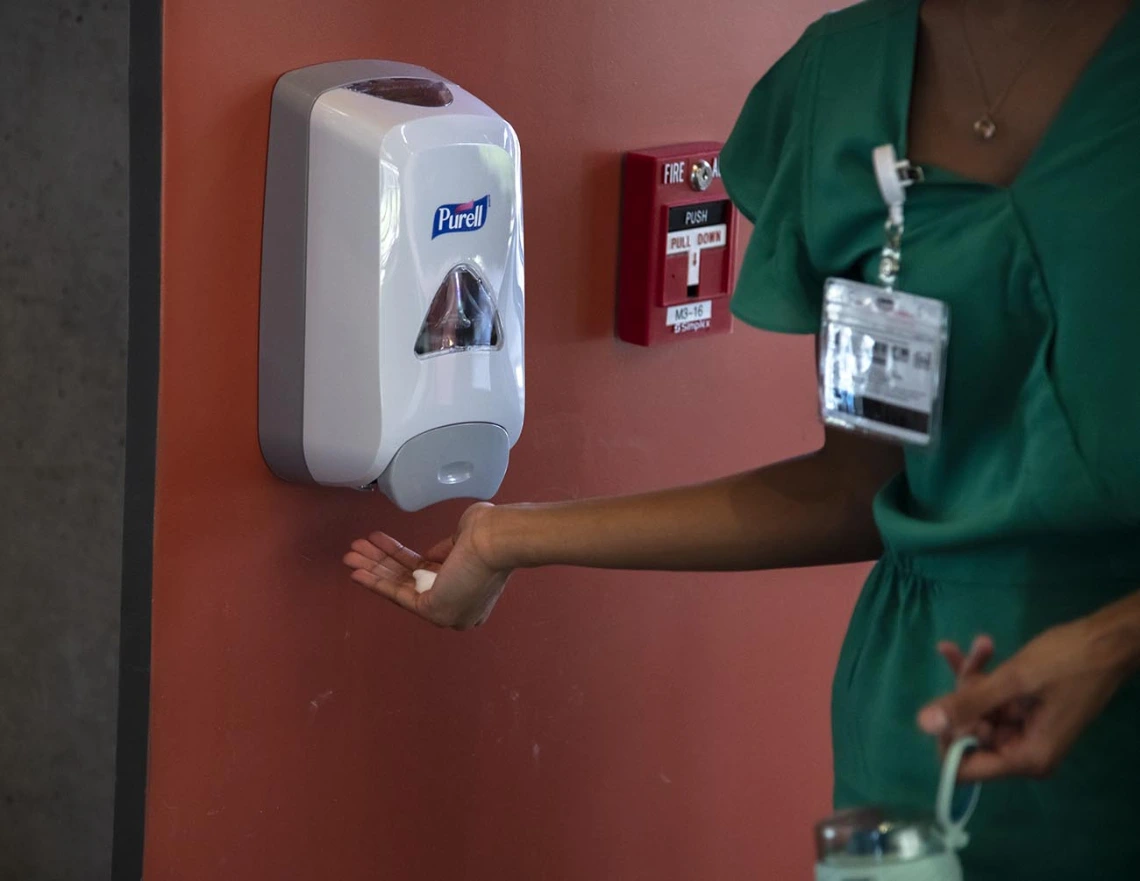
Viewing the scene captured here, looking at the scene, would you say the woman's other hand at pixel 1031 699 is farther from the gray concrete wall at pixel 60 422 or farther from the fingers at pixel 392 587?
the gray concrete wall at pixel 60 422

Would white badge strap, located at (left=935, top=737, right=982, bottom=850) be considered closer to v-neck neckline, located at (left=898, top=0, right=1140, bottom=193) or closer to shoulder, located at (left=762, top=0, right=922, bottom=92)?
v-neck neckline, located at (left=898, top=0, right=1140, bottom=193)

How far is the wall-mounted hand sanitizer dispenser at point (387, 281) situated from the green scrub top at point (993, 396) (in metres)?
0.24

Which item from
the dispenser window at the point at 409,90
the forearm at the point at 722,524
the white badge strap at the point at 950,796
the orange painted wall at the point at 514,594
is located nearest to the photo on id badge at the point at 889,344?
the forearm at the point at 722,524

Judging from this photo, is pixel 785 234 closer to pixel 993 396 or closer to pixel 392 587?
pixel 993 396

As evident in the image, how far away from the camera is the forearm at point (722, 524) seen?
112 cm

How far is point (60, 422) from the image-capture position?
1257 millimetres

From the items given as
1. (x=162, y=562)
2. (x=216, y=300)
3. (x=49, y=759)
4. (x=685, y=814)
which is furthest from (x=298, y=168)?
(x=685, y=814)

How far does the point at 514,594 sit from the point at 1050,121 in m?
0.76

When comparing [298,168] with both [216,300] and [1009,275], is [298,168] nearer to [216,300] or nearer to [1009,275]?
[216,300]

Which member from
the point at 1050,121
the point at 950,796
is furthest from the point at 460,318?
the point at 950,796

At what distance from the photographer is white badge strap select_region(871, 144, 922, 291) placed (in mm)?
968

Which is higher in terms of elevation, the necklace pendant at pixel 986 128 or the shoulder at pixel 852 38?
the shoulder at pixel 852 38

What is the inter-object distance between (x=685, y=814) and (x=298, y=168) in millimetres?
984

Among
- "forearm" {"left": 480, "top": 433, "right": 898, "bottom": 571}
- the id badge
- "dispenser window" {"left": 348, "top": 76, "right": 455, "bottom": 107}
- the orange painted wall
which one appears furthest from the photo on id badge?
the orange painted wall
